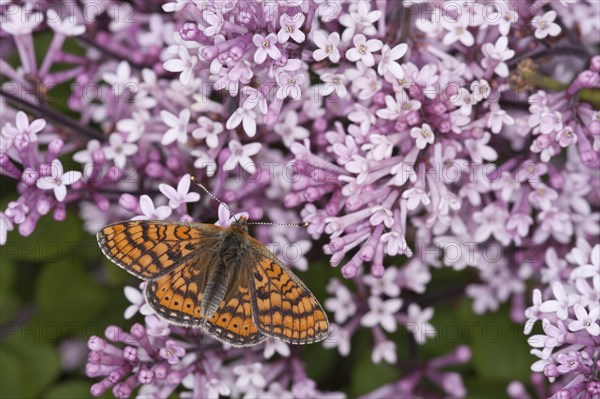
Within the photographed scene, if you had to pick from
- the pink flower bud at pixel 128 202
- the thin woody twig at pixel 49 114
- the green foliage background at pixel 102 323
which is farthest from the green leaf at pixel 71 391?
the thin woody twig at pixel 49 114

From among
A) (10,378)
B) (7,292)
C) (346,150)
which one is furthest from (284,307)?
(7,292)

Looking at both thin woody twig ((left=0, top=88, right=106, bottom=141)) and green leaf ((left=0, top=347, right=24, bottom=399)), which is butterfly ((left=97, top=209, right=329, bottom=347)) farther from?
green leaf ((left=0, top=347, right=24, bottom=399))

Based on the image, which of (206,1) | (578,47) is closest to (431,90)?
(578,47)

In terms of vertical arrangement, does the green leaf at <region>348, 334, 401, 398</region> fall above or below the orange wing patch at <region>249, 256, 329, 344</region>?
below

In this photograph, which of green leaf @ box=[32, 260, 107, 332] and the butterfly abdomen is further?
green leaf @ box=[32, 260, 107, 332]

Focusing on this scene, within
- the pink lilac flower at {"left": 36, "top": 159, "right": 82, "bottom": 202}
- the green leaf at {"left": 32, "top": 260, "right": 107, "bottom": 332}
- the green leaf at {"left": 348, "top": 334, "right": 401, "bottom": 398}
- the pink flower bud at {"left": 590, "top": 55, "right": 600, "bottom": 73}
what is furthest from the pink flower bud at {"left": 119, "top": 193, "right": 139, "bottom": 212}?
the pink flower bud at {"left": 590, "top": 55, "right": 600, "bottom": 73}

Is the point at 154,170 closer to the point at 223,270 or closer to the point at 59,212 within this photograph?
the point at 59,212
